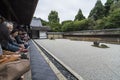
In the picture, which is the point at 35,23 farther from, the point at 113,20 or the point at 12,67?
the point at 12,67

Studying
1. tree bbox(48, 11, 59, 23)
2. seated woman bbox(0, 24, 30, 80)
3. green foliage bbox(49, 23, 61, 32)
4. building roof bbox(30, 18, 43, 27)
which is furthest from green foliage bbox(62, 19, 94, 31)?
seated woman bbox(0, 24, 30, 80)

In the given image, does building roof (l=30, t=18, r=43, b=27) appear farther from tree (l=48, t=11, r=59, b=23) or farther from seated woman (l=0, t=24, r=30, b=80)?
seated woman (l=0, t=24, r=30, b=80)

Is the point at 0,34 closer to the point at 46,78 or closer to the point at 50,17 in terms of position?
the point at 46,78

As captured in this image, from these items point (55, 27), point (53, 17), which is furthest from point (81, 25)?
point (53, 17)

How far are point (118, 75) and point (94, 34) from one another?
16.3 meters

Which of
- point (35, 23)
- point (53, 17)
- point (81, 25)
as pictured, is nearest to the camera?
point (81, 25)

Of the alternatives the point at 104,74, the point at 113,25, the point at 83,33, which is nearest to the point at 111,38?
the point at 113,25

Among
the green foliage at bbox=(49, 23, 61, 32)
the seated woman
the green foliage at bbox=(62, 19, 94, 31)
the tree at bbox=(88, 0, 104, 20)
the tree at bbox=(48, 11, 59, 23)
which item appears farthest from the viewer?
the tree at bbox=(48, 11, 59, 23)

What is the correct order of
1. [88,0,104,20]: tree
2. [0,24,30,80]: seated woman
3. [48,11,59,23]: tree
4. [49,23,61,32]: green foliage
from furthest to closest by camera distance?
[48,11,59,23]: tree, [49,23,61,32]: green foliage, [88,0,104,20]: tree, [0,24,30,80]: seated woman

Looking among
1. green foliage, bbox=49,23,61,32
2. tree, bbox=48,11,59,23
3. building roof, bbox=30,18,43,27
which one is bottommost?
green foliage, bbox=49,23,61,32

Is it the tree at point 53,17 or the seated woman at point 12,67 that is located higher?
the tree at point 53,17

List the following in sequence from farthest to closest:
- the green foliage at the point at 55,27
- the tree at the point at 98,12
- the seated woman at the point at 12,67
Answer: the green foliage at the point at 55,27 < the tree at the point at 98,12 < the seated woman at the point at 12,67

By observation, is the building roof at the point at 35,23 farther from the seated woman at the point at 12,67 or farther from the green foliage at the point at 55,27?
the seated woman at the point at 12,67

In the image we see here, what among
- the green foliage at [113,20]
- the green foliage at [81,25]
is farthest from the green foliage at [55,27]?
the green foliage at [113,20]
